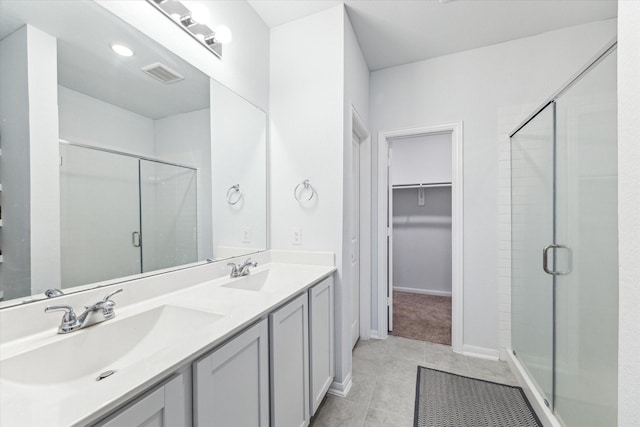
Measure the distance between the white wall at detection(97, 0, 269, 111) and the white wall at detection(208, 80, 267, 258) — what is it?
0.10m

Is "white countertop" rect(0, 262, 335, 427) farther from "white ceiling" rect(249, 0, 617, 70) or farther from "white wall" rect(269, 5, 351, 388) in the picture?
"white ceiling" rect(249, 0, 617, 70)

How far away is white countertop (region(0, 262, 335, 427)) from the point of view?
49cm

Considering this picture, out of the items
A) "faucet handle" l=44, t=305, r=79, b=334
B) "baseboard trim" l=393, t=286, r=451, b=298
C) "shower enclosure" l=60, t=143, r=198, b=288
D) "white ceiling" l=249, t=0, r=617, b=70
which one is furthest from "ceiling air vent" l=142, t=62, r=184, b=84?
"baseboard trim" l=393, t=286, r=451, b=298

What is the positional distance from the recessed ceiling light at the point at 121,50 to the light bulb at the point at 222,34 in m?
0.54

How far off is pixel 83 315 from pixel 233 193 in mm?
1024

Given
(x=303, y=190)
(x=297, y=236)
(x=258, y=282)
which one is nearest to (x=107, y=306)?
(x=258, y=282)

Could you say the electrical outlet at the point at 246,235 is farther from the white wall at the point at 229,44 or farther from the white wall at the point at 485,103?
the white wall at the point at 485,103

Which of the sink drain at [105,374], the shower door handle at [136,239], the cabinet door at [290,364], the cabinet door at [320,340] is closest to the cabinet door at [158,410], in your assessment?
the sink drain at [105,374]

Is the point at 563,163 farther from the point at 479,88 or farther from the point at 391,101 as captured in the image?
the point at 391,101

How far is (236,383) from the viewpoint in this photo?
0.89m

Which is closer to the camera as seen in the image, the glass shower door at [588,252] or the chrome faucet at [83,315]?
the chrome faucet at [83,315]

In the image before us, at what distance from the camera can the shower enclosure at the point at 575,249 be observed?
3.74 ft

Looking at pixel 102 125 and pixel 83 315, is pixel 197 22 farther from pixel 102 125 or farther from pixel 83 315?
pixel 83 315

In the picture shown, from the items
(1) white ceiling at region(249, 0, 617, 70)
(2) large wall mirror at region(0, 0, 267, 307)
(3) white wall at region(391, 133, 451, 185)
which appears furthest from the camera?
(3) white wall at region(391, 133, 451, 185)
